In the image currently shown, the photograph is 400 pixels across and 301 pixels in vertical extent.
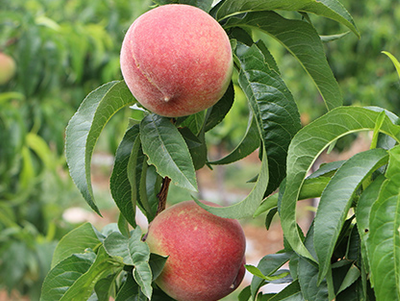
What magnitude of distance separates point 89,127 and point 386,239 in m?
0.33

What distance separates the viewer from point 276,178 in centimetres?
46

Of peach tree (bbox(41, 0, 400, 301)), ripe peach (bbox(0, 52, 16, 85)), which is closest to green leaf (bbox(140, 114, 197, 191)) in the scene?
peach tree (bbox(41, 0, 400, 301))

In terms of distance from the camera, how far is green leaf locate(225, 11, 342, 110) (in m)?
0.52

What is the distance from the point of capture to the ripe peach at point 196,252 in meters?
0.52

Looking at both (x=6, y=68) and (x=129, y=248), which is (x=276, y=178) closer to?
(x=129, y=248)

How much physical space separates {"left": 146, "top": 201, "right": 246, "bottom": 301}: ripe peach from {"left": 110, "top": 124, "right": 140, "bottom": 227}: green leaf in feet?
0.15

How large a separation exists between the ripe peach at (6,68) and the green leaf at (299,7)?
1.58m

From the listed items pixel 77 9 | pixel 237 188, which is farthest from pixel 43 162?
pixel 237 188

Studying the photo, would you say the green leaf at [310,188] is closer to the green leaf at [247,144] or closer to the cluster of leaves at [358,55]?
the green leaf at [247,144]

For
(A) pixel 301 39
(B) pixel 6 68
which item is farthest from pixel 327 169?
(B) pixel 6 68

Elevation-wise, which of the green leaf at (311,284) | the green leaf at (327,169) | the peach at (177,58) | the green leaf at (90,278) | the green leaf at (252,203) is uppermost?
the peach at (177,58)

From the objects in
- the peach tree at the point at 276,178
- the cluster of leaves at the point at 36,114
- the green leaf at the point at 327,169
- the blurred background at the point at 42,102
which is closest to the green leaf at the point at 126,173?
the peach tree at the point at 276,178

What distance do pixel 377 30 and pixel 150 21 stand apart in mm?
3110

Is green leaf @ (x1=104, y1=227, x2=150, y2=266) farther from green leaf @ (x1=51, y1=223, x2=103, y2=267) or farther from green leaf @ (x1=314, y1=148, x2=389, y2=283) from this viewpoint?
green leaf @ (x1=314, y1=148, x2=389, y2=283)
